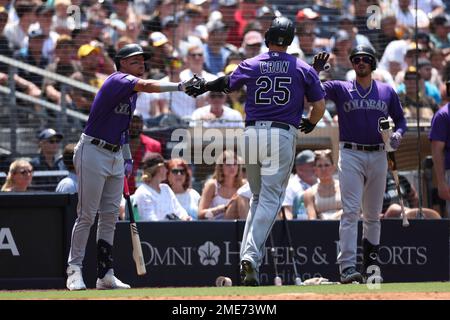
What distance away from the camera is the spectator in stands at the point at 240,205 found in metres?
11.8

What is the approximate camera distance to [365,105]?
10156 mm

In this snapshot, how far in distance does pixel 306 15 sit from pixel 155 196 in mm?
4233

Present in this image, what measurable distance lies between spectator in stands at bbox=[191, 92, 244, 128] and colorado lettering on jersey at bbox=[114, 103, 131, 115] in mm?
3493

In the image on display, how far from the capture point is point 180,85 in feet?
30.1

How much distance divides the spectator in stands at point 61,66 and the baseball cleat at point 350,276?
17.5 ft

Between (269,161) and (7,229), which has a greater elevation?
(269,161)

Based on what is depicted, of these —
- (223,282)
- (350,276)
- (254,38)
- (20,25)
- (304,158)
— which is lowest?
(223,282)

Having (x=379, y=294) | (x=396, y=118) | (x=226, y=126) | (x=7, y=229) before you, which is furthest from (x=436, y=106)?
(x=379, y=294)

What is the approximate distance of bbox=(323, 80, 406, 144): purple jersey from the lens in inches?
397

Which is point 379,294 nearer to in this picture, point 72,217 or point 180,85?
point 180,85

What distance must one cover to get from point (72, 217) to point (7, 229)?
25.4 inches

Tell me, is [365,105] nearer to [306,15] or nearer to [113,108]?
[113,108]

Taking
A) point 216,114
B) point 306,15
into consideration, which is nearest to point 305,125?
point 216,114

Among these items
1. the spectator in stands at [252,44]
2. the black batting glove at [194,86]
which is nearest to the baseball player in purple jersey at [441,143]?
the black batting glove at [194,86]
